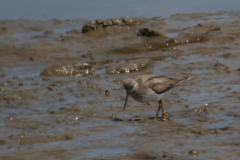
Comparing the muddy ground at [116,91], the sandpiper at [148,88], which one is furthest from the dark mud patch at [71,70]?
the sandpiper at [148,88]

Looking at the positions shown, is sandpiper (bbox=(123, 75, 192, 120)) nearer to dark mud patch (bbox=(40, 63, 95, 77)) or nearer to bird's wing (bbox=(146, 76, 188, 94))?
bird's wing (bbox=(146, 76, 188, 94))

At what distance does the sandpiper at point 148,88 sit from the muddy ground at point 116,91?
376 mm

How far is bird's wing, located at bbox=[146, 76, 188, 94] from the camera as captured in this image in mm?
7145

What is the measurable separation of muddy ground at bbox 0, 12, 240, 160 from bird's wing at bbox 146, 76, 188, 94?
462 millimetres

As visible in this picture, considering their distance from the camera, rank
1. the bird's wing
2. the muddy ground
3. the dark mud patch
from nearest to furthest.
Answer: the muddy ground, the bird's wing, the dark mud patch

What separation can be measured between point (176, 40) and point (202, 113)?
534 cm

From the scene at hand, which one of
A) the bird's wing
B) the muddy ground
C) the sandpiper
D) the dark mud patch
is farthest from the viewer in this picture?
the dark mud patch

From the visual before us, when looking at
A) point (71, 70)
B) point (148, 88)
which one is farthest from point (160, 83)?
point (71, 70)

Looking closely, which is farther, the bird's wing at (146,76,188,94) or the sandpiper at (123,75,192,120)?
the bird's wing at (146,76,188,94)

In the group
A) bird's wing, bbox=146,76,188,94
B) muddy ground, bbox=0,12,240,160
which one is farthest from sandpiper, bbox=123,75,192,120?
muddy ground, bbox=0,12,240,160

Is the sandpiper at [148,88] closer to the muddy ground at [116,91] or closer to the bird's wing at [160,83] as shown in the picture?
the bird's wing at [160,83]

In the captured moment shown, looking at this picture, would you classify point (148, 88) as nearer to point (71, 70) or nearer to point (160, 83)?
point (160, 83)

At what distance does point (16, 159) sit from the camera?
540cm

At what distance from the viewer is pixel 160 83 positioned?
7254 mm
